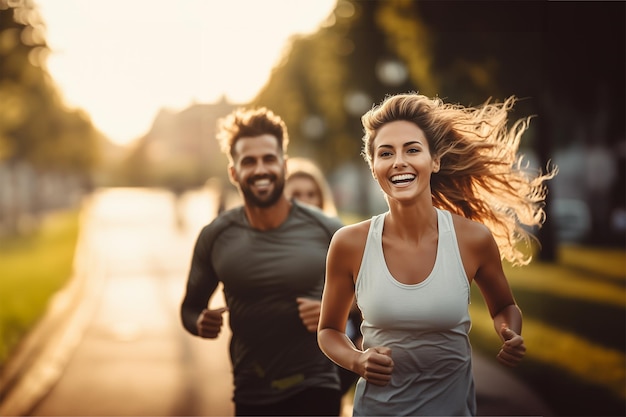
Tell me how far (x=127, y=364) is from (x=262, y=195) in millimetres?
6100

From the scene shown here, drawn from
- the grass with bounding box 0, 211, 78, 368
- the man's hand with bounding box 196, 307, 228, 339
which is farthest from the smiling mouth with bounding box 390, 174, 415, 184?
the grass with bounding box 0, 211, 78, 368

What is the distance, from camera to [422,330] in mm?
2836

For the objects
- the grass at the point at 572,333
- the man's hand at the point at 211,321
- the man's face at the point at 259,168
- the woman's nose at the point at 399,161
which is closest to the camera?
the woman's nose at the point at 399,161

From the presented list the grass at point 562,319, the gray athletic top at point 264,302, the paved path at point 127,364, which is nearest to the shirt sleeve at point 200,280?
the gray athletic top at point 264,302

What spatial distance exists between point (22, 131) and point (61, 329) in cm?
2259

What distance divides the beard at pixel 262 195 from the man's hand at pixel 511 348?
5.37 feet

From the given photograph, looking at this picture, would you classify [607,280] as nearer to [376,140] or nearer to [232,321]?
[232,321]

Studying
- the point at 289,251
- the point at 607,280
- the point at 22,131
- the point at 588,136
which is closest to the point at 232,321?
the point at 289,251

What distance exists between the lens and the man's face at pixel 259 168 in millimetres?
4176

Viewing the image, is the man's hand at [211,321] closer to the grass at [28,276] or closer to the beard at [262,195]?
the beard at [262,195]

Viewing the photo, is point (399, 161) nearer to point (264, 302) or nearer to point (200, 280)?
point (264, 302)

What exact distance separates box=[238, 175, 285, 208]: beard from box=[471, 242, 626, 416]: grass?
12.3 feet

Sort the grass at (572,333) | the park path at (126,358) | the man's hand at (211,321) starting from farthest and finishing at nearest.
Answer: the park path at (126,358) < the grass at (572,333) < the man's hand at (211,321)

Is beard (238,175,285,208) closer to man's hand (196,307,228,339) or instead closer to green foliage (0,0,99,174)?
man's hand (196,307,228,339)
